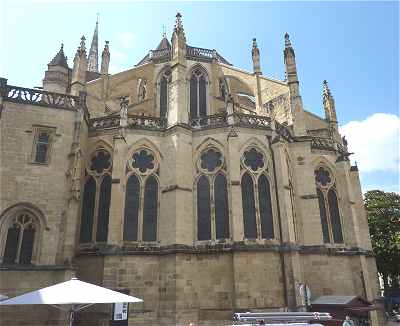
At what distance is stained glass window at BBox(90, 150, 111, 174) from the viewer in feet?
56.1

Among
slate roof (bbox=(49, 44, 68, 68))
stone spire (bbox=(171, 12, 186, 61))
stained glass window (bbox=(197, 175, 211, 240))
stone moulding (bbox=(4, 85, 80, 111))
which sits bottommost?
stained glass window (bbox=(197, 175, 211, 240))

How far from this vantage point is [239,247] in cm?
1488

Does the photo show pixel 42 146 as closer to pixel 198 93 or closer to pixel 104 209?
pixel 104 209

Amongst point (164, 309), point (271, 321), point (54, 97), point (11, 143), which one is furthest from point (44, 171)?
point (271, 321)

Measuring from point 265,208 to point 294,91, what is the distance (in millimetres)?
7893

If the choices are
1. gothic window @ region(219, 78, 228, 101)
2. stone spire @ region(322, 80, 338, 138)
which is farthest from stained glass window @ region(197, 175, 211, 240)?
stone spire @ region(322, 80, 338, 138)

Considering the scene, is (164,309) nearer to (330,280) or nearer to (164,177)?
(164,177)

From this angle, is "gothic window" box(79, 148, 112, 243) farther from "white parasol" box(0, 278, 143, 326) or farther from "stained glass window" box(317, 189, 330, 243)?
"stained glass window" box(317, 189, 330, 243)

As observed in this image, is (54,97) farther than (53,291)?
Yes

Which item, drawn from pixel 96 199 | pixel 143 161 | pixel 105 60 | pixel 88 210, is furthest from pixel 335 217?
pixel 105 60

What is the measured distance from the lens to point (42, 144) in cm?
1478

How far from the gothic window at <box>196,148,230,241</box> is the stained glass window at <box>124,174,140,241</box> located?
286 cm

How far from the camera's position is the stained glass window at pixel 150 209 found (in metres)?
15.9

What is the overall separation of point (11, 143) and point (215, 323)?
1114 cm
